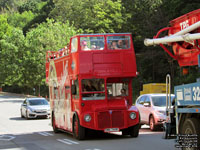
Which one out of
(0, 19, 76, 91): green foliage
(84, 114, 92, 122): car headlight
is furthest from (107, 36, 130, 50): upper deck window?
(0, 19, 76, 91): green foliage

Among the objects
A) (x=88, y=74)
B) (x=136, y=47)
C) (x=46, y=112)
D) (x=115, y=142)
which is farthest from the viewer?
(x=136, y=47)

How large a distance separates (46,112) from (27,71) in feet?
132

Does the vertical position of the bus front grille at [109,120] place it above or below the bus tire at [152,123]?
above

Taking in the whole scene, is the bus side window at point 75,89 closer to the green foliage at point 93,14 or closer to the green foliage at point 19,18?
the green foliage at point 93,14

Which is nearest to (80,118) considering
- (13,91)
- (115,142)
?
(115,142)

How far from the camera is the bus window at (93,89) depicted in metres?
18.0

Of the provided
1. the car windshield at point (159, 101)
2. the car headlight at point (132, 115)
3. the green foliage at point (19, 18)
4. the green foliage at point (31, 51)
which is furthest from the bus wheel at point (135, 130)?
the green foliage at point (19, 18)

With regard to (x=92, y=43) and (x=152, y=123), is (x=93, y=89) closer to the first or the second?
(x=92, y=43)

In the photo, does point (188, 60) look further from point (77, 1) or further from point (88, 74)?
point (77, 1)

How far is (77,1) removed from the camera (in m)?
80.2

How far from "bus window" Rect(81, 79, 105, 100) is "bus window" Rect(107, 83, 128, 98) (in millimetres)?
401

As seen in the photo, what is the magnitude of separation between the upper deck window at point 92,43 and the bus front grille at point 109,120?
2.52 metres

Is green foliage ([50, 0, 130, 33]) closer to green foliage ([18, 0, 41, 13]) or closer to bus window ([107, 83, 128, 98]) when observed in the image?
bus window ([107, 83, 128, 98])

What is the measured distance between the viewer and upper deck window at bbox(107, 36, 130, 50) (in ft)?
60.1
